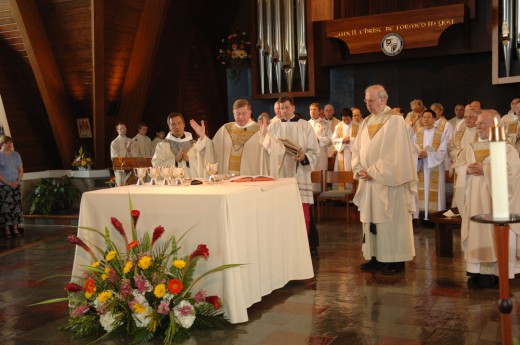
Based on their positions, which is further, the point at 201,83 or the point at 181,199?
the point at 201,83

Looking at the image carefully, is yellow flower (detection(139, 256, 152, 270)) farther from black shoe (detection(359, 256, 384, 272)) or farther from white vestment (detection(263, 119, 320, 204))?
white vestment (detection(263, 119, 320, 204))

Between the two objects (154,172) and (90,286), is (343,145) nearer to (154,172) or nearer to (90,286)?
(154,172)

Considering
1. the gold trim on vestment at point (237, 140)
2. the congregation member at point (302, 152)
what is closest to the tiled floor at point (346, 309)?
the congregation member at point (302, 152)

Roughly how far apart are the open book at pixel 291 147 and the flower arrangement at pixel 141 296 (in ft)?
7.62

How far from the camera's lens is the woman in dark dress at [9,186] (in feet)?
31.8

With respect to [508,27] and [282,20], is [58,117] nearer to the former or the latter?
[282,20]

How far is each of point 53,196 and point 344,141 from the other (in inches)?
210

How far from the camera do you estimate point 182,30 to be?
13961 millimetres

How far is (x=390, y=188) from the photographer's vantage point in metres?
5.95

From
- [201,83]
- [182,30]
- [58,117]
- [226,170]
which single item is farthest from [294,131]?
[201,83]

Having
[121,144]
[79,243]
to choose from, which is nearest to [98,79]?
[121,144]

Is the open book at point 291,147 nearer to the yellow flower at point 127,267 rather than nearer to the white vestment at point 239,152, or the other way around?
the white vestment at point 239,152

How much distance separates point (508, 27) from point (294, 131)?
482 cm

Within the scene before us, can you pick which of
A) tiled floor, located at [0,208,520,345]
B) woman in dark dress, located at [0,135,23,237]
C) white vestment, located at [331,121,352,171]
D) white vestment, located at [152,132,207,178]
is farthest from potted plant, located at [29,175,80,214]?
white vestment, located at [152,132,207,178]
